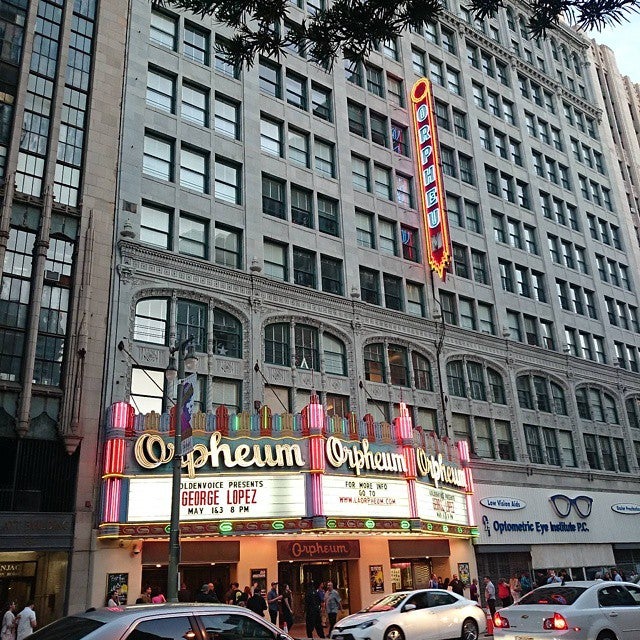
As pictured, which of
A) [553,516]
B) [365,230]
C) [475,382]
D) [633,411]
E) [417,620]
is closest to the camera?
[417,620]

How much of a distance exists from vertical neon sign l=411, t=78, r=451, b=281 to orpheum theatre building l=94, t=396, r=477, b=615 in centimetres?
1341

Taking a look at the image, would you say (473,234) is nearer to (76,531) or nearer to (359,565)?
(359,565)

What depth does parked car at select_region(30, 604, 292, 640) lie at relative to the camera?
7688mm

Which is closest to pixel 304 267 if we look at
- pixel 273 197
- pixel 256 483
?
pixel 273 197

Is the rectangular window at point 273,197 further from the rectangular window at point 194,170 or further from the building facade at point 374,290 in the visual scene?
the rectangular window at point 194,170

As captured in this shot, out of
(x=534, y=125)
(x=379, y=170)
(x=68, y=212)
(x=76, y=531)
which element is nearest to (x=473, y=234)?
(x=379, y=170)

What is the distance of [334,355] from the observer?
33844 mm

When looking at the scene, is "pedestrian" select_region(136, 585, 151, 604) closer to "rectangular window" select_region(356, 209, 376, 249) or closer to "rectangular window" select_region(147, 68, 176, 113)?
"rectangular window" select_region(147, 68, 176, 113)

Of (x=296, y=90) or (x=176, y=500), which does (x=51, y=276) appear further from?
(x=296, y=90)

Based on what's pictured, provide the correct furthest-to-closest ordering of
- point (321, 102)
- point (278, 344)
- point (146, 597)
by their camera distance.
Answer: point (321, 102) < point (278, 344) < point (146, 597)

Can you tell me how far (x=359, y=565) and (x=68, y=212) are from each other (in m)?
19.7

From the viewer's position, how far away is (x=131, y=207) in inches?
1141

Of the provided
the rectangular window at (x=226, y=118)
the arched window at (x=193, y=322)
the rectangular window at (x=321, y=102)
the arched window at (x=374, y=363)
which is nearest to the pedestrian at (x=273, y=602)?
the arched window at (x=193, y=322)

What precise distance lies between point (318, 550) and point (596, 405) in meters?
29.3
